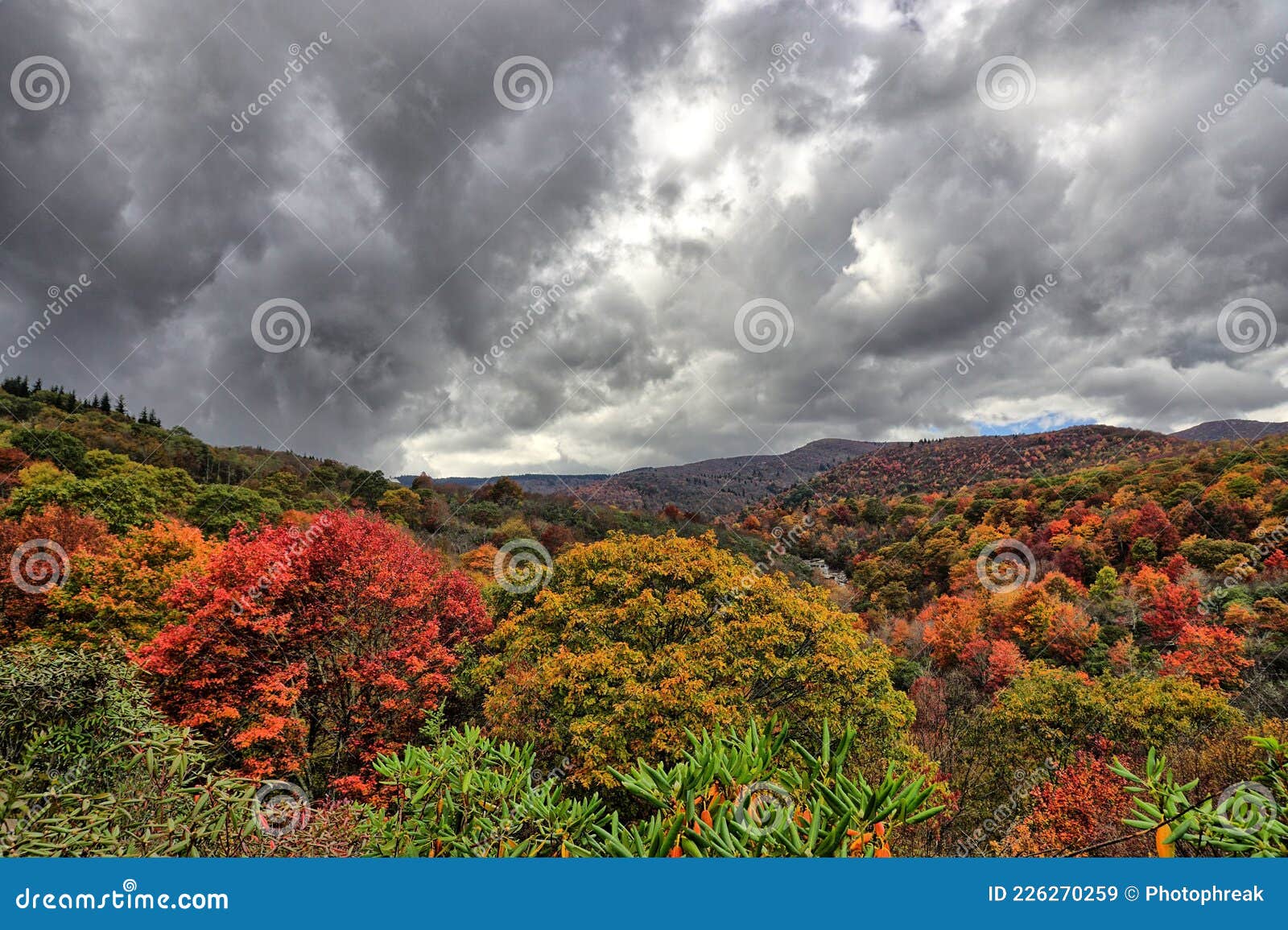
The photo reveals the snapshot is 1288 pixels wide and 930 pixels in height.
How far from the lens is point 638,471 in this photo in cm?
18725

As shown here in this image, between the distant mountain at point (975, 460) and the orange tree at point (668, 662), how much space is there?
88640 mm

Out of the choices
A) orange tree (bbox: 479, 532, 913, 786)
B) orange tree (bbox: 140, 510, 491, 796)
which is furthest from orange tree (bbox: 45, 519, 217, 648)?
orange tree (bbox: 479, 532, 913, 786)

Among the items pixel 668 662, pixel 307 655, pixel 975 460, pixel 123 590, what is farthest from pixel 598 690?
pixel 975 460

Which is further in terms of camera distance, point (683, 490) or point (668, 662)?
point (683, 490)

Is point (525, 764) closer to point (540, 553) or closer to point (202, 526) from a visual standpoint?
point (540, 553)

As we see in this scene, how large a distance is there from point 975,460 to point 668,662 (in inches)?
5047

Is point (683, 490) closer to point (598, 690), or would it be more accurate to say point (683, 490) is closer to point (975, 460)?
point (975, 460)

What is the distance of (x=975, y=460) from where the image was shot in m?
118

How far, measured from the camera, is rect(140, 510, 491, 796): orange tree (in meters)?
11.5

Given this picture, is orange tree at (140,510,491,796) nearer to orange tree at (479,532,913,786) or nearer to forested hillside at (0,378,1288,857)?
forested hillside at (0,378,1288,857)

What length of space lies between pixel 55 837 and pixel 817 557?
236ft

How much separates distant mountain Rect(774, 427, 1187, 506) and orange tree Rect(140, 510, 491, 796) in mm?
93846

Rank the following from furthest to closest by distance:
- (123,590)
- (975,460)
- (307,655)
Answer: (975,460) < (123,590) < (307,655)

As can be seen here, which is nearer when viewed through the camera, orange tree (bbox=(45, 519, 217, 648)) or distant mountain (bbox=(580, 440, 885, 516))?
orange tree (bbox=(45, 519, 217, 648))
